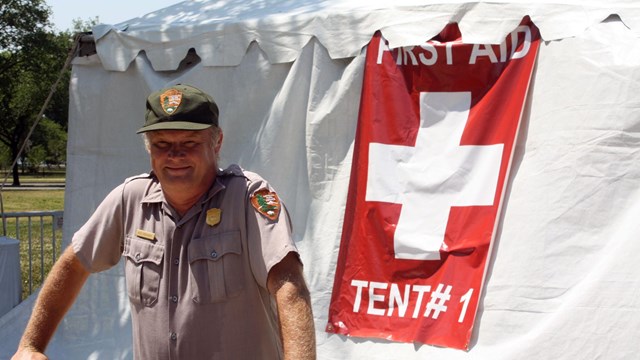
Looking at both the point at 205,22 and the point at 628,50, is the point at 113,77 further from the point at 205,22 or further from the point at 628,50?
the point at 628,50

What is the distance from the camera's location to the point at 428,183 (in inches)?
158

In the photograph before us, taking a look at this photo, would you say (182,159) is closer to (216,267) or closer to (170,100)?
(170,100)

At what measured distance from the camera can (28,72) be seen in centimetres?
2506

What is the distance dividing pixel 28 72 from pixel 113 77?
21.3 m

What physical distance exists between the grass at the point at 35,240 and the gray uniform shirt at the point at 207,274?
416 cm

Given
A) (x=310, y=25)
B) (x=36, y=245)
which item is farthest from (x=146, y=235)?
(x=36, y=245)

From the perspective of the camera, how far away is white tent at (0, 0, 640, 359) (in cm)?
361

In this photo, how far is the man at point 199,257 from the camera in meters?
2.04

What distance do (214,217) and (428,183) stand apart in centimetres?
205

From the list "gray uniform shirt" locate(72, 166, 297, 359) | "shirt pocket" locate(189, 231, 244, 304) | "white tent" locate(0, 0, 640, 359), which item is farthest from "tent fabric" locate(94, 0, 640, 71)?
"shirt pocket" locate(189, 231, 244, 304)

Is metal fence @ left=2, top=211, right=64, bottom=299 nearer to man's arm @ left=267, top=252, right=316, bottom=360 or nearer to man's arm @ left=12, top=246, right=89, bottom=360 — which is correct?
man's arm @ left=12, top=246, right=89, bottom=360

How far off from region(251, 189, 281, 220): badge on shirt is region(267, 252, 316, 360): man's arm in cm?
11

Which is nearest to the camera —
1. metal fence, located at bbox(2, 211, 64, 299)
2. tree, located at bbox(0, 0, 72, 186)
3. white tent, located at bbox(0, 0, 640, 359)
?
white tent, located at bbox(0, 0, 640, 359)

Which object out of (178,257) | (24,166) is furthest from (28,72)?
(24,166)
